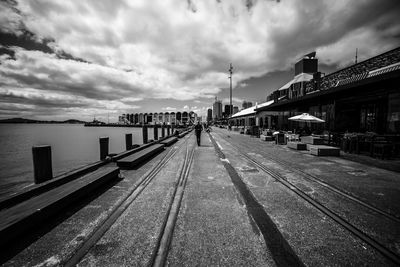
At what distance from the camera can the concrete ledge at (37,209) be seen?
2.42m

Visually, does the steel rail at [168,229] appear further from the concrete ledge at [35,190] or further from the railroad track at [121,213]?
the concrete ledge at [35,190]

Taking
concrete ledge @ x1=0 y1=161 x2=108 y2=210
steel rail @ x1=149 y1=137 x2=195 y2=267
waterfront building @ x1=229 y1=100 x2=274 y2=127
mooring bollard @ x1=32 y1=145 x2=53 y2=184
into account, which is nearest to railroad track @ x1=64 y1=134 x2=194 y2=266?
steel rail @ x1=149 y1=137 x2=195 y2=267

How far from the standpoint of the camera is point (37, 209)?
2.83m

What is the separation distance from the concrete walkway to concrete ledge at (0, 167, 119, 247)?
167 millimetres

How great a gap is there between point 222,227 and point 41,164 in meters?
5.17

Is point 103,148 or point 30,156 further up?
point 103,148

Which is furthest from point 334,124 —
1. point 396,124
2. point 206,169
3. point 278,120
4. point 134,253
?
point 134,253

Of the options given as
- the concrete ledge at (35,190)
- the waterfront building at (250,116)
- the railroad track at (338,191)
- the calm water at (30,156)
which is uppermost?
the waterfront building at (250,116)

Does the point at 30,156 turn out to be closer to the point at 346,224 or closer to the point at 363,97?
the point at 346,224

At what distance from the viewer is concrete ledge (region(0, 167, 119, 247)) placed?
242 centimetres

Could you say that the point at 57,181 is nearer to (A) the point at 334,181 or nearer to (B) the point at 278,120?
(A) the point at 334,181

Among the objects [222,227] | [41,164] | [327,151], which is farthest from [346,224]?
[327,151]

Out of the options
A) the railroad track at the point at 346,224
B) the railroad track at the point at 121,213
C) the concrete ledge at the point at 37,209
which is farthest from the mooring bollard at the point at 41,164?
the railroad track at the point at 346,224

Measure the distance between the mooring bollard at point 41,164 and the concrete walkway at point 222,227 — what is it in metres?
1.73
